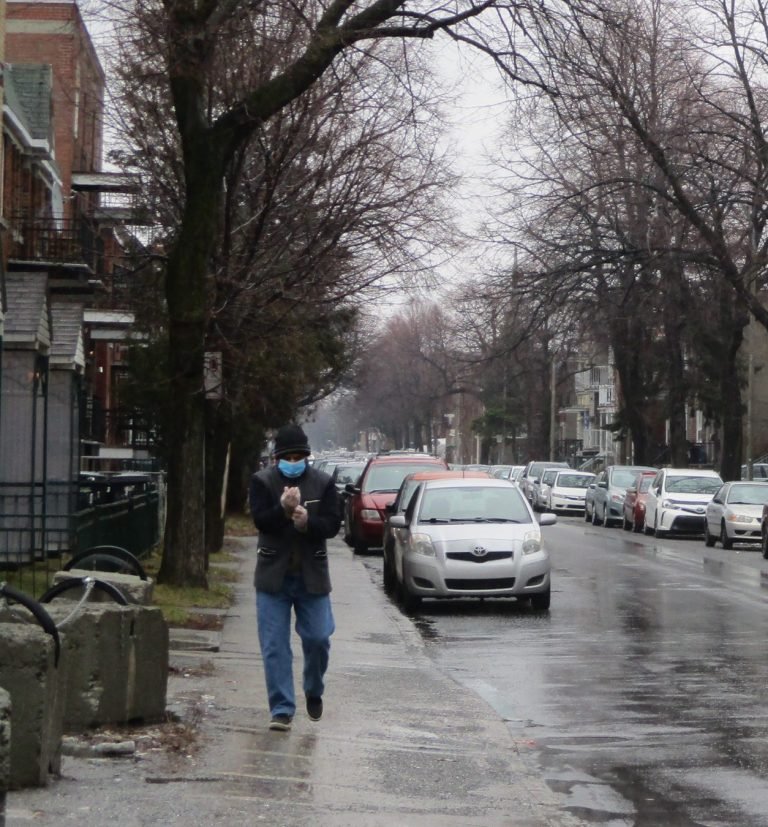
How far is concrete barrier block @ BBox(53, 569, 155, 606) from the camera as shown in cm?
970

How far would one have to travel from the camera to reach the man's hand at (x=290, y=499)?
9398 millimetres

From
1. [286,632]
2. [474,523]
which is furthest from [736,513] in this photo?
[286,632]

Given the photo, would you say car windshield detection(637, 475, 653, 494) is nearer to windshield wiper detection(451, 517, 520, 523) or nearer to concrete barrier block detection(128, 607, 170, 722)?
windshield wiper detection(451, 517, 520, 523)

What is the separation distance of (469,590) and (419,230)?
4.57 m

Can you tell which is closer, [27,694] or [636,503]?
[27,694]

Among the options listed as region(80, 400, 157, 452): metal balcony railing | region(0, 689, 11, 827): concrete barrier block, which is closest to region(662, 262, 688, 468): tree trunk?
region(80, 400, 157, 452): metal balcony railing

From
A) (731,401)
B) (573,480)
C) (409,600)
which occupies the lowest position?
(409,600)

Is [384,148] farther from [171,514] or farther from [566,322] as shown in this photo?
[566,322]

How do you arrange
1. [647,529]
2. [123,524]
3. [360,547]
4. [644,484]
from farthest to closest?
[644,484] → [647,529] → [360,547] → [123,524]

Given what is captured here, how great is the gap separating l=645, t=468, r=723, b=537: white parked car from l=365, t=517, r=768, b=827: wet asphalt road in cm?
1326

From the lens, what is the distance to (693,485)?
39.2 meters

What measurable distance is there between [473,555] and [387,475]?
43.0 feet

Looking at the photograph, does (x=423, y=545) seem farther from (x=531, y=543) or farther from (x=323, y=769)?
(x=323, y=769)

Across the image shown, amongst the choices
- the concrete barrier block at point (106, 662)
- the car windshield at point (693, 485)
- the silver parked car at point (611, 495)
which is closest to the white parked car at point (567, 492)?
the silver parked car at point (611, 495)
